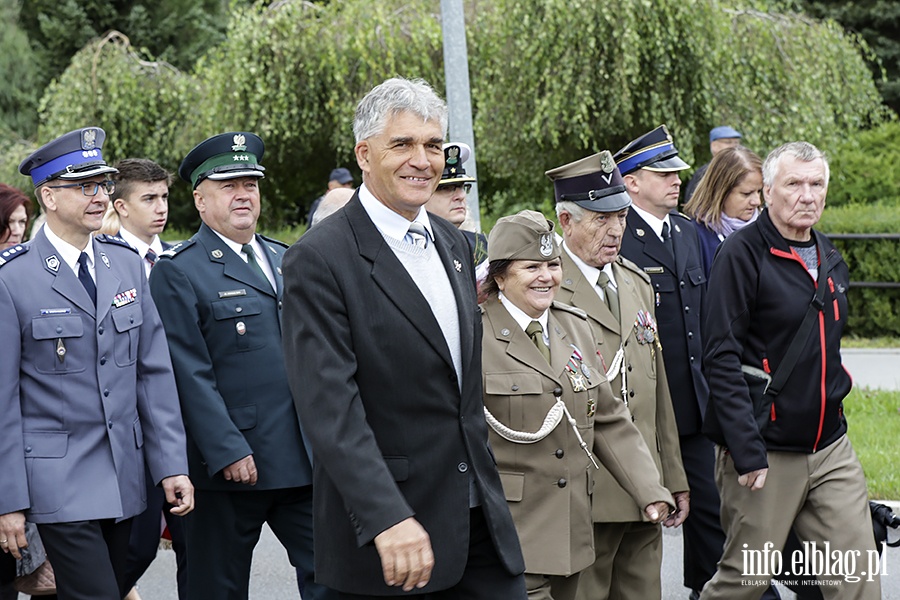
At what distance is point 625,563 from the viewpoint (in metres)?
4.84

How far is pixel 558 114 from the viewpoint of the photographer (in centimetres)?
1428

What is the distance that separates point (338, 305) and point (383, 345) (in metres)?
0.16

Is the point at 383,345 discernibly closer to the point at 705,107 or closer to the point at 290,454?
the point at 290,454

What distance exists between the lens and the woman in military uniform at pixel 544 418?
166 inches

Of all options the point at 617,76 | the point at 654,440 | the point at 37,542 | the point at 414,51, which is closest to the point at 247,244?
the point at 37,542

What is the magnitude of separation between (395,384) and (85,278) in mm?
1838

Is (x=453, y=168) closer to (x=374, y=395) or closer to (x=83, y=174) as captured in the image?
(x=83, y=174)

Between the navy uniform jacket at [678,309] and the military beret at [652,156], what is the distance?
0.24 meters


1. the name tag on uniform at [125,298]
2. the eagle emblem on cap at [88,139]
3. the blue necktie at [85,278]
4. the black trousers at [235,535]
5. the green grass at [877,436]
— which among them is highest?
the eagle emblem on cap at [88,139]

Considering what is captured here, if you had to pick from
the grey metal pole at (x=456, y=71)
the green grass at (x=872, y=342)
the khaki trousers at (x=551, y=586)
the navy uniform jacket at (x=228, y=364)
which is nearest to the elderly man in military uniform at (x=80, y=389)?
the navy uniform jacket at (x=228, y=364)

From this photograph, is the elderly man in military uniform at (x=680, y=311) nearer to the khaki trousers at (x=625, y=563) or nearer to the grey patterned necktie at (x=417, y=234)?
the khaki trousers at (x=625, y=563)

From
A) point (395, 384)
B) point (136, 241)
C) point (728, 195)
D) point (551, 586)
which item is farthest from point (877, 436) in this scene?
point (395, 384)

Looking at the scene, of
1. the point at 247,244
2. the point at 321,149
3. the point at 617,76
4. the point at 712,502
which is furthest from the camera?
the point at 321,149

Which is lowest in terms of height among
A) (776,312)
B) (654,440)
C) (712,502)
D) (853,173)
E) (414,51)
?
(712,502)
